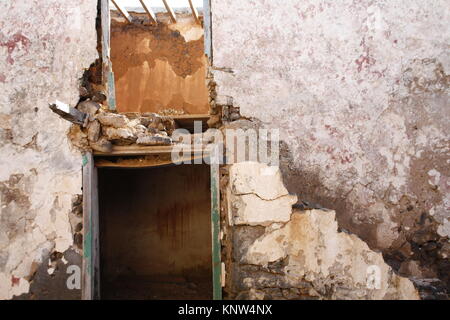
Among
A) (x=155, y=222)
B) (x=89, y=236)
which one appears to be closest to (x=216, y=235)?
(x=89, y=236)

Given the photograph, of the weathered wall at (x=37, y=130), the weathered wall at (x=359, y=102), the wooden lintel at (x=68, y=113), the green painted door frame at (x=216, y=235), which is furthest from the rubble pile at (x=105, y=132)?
the weathered wall at (x=359, y=102)

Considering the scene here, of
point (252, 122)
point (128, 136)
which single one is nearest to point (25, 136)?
point (128, 136)

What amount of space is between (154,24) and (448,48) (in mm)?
5406

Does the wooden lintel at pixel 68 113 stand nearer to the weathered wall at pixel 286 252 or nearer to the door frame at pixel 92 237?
the door frame at pixel 92 237

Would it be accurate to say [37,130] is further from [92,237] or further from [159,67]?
[159,67]

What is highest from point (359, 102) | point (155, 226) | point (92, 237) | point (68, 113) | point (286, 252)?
point (359, 102)

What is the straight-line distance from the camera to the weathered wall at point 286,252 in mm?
3285

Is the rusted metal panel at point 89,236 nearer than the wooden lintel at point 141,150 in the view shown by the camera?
Yes

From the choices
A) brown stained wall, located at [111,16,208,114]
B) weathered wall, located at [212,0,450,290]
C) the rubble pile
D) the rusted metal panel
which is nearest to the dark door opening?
brown stained wall, located at [111,16,208,114]

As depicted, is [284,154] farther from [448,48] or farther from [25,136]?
[25,136]

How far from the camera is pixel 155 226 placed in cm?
632

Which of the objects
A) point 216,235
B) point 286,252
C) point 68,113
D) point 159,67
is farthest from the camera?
point 159,67

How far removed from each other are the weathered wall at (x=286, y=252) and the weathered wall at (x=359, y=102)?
0.61 ft

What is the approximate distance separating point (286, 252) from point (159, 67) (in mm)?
5266
